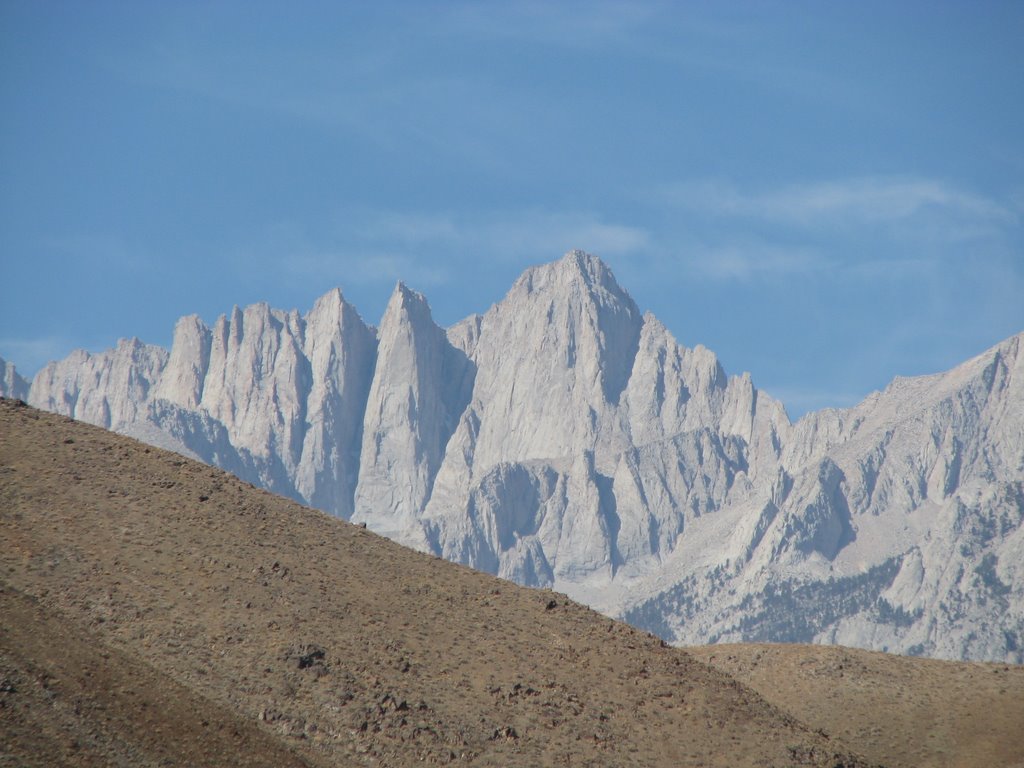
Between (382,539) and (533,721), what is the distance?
1977cm

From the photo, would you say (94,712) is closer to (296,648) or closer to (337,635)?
(296,648)

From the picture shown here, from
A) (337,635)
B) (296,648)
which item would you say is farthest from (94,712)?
(337,635)

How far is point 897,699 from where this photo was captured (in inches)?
3388

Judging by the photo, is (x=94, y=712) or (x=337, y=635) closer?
(x=94, y=712)

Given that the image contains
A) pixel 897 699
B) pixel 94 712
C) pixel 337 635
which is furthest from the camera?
pixel 897 699

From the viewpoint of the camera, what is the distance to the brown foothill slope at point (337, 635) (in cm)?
6488

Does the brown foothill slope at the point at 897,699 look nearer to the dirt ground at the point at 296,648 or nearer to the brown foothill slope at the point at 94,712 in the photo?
the dirt ground at the point at 296,648

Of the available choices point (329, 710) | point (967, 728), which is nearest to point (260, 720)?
point (329, 710)

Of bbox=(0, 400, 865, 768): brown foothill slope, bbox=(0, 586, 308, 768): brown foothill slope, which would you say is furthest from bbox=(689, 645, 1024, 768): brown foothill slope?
bbox=(0, 586, 308, 768): brown foothill slope

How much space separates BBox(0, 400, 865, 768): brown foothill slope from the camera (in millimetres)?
64875

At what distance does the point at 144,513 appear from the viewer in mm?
77312

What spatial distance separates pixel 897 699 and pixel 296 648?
39093mm

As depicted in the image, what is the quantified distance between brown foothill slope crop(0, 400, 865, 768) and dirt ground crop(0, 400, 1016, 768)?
0.42 ft

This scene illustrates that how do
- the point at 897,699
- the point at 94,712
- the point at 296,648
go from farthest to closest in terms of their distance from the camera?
1. the point at 897,699
2. the point at 296,648
3. the point at 94,712
